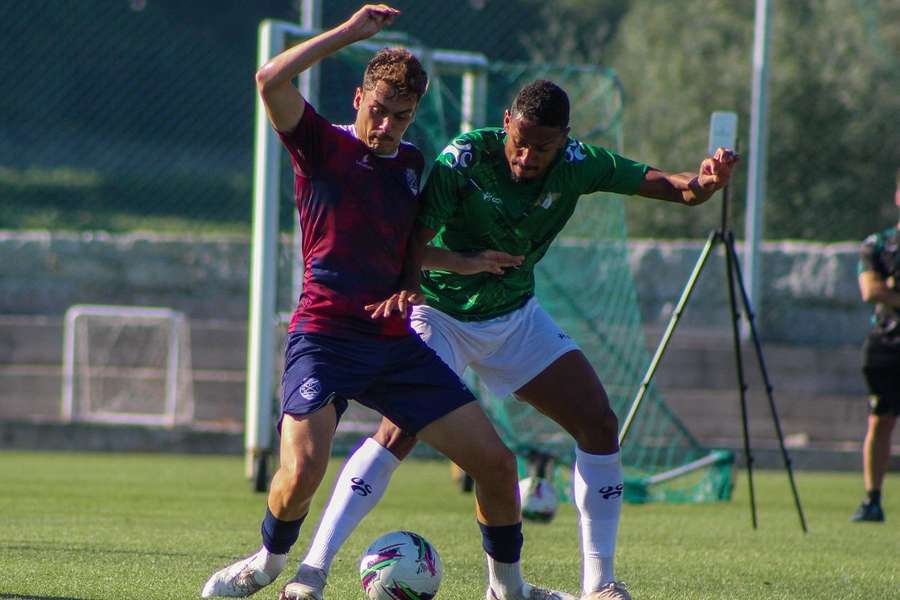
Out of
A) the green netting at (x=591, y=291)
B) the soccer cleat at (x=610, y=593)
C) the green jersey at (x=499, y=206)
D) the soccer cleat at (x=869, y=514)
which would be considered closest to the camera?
the soccer cleat at (x=610, y=593)

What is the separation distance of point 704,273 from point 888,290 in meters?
4.74

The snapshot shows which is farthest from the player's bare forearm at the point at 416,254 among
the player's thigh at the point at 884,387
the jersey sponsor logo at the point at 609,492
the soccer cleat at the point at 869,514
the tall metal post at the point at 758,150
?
the tall metal post at the point at 758,150

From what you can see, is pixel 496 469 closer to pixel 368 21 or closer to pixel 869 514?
pixel 368 21

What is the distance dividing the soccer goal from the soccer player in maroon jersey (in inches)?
341

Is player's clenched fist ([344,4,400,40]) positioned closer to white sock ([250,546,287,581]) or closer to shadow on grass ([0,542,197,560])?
white sock ([250,546,287,581])

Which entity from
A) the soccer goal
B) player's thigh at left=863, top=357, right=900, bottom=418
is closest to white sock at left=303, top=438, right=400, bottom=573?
player's thigh at left=863, top=357, right=900, bottom=418

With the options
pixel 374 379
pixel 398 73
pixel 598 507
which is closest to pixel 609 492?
pixel 598 507

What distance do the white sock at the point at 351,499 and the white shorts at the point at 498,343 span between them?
0.44 meters

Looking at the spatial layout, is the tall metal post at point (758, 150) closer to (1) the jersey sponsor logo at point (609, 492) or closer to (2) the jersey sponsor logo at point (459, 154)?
(1) the jersey sponsor logo at point (609, 492)

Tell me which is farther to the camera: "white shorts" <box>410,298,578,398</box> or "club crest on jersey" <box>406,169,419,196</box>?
"white shorts" <box>410,298,578,398</box>

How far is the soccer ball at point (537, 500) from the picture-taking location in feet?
26.5

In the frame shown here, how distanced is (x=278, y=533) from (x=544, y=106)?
5.64 feet

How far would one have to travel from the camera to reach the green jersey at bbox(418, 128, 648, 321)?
5.26 m

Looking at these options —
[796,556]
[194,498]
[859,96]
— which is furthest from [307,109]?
[859,96]
